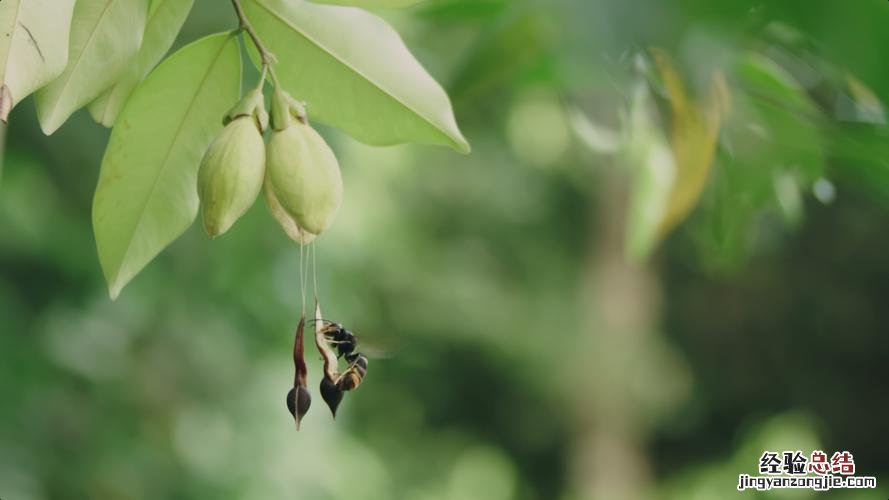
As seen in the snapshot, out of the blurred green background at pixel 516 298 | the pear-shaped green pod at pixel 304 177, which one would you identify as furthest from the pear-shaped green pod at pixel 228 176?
the blurred green background at pixel 516 298

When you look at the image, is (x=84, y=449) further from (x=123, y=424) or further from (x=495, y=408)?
(x=495, y=408)

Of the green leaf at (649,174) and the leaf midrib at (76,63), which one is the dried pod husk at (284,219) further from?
the green leaf at (649,174)

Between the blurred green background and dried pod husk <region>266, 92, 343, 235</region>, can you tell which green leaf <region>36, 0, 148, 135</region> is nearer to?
dried pod husk <region>266, 92, 343, 235</region>

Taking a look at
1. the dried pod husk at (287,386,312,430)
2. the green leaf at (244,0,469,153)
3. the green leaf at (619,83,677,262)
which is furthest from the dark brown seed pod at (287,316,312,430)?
the green leaf at (619,83,677,262)

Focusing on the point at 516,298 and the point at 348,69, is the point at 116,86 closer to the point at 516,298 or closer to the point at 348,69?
the point at 348,69

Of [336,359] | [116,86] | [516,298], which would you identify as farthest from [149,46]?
[516,298]

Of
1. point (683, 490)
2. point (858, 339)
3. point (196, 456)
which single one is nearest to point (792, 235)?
point (858, 339)
